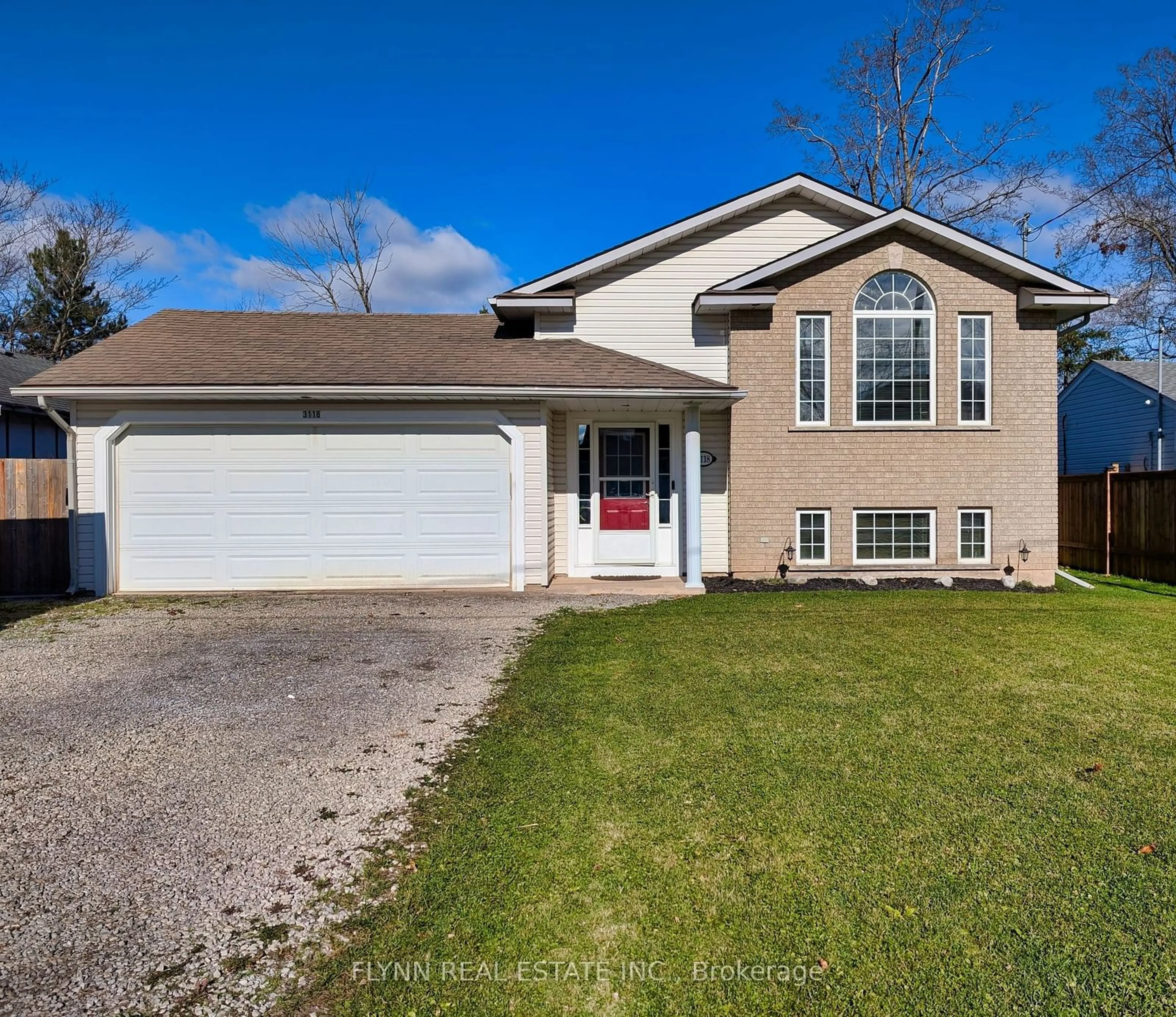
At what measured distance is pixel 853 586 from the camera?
10.5m

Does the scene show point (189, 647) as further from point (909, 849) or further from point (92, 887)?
point (909, 849)

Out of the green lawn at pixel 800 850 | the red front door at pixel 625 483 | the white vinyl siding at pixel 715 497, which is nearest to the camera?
the green lawn at pixel 800 850

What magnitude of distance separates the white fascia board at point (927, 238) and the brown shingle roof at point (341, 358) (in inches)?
71.5

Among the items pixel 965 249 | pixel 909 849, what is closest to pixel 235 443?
pixel 909 849

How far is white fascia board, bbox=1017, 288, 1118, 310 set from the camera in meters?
10.3

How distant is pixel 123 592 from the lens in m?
9.60

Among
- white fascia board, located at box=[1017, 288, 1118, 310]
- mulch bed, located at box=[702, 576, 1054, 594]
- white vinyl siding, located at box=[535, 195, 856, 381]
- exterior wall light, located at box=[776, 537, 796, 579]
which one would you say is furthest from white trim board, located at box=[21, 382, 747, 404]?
white fascia board, located at box=[1017, 288, 1118, 310]

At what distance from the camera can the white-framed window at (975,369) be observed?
35.1 feet

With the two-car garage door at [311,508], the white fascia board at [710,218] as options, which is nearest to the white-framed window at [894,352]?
the white fascia board at [710,218]

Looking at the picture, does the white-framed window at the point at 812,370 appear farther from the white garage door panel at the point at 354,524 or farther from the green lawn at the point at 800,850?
the white garage door panel at the point at 354,524

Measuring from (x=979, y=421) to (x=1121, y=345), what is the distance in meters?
27.8

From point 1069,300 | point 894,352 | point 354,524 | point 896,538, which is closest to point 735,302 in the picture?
point 894,352

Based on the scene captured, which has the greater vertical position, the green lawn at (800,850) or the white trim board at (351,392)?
the white trim board at (351,392)

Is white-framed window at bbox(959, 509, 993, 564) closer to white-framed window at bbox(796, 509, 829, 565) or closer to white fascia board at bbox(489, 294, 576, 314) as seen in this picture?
white-framed window at bbox(796, 509, 829, 565)
